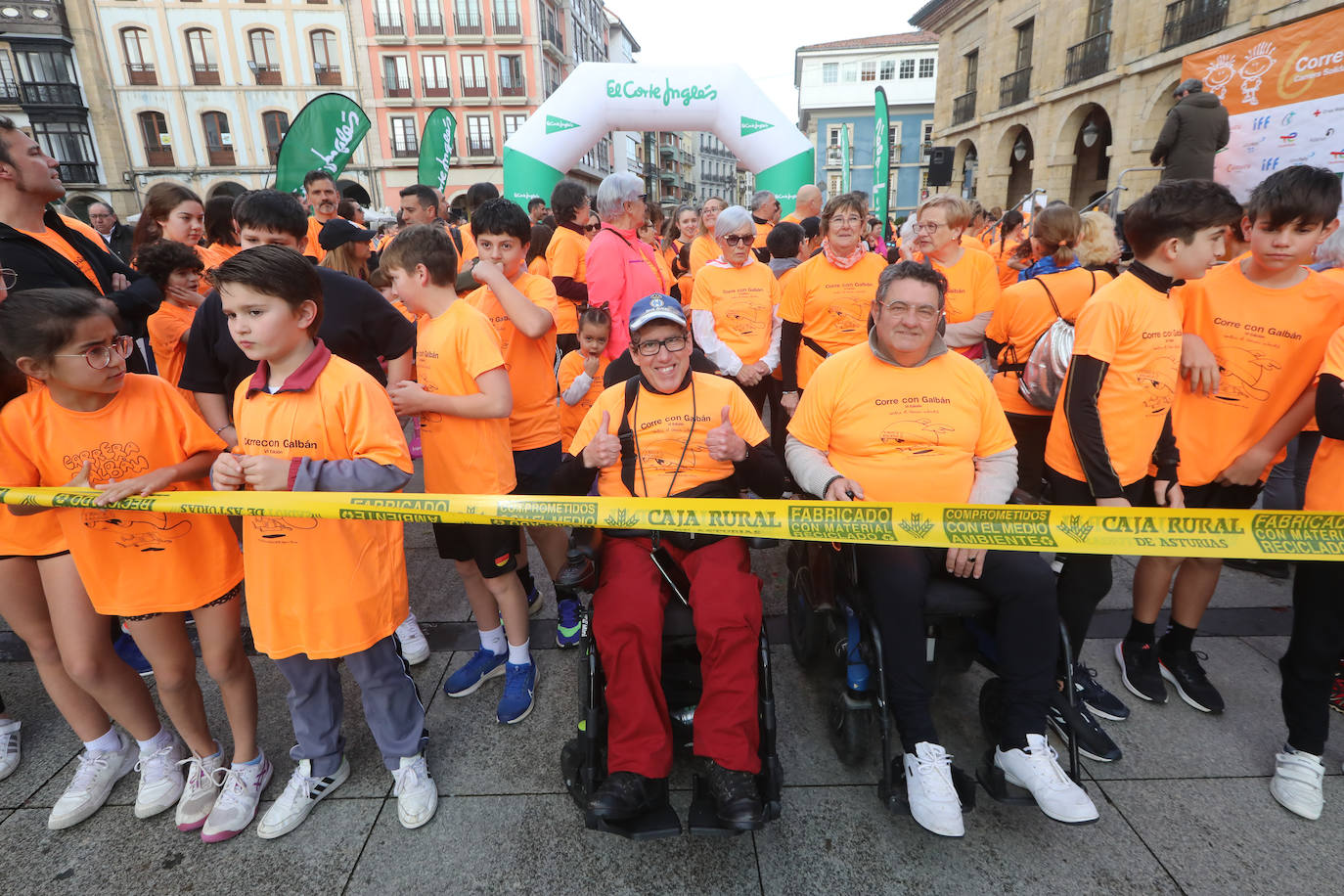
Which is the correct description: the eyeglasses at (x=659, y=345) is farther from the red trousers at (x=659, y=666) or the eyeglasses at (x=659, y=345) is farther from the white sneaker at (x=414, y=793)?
the white sneaker at (x=414, y=793)

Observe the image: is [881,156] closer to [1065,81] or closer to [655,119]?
[655,119]

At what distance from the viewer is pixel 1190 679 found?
8.73ft

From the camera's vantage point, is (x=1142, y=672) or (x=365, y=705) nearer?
(x=365, y=705)

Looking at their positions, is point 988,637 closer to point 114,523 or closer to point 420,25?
point 114,523

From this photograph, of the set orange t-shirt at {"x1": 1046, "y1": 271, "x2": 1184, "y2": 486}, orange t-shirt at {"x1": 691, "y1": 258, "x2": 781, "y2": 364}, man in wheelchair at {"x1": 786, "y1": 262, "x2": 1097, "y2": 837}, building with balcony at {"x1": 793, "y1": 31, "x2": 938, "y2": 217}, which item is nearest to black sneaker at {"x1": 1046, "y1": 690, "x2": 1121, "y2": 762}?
man in wheelchair at {"x1": 786, "y1": 262, "x2": 1097, "y2": 837}

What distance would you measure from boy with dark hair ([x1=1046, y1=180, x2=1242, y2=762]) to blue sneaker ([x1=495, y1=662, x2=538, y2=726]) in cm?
208

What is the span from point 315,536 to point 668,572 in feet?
3.81

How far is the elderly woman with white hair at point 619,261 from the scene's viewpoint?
412 centimetres

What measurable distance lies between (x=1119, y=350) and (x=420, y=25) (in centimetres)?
4228

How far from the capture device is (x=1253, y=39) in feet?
18.1

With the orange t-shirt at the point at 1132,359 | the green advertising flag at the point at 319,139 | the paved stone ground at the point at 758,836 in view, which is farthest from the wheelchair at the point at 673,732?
the green advertising flag at the point at 319,139

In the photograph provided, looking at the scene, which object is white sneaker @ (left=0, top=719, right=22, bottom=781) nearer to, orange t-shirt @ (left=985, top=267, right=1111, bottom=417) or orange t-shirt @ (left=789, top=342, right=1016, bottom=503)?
orange t-shirt @ (left=789, top=342, right=1016, bottom=503)

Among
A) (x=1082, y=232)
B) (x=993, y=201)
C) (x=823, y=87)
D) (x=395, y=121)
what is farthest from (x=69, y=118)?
(x=823, y=87)

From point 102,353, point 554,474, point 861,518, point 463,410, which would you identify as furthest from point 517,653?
point 102,353
